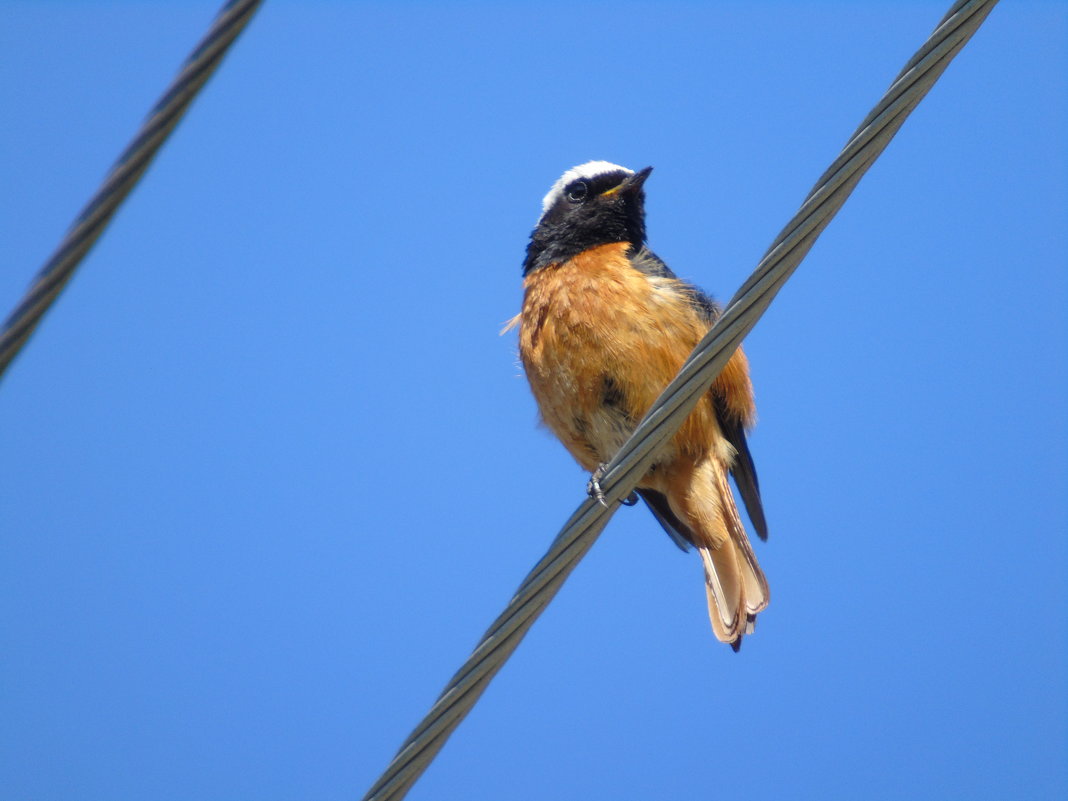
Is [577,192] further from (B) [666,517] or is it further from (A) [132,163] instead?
(A) [132,163]

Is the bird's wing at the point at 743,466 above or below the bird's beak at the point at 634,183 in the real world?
below

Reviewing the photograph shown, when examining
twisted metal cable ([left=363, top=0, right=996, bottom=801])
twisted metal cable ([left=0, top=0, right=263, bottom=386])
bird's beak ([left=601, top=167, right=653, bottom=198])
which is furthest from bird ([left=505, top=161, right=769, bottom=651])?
twisted metal cable ([left=0, top=0, right=263, bottom=386])

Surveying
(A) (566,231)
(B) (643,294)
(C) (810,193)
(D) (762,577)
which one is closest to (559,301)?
(B) (643,294)

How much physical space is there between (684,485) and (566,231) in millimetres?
1644

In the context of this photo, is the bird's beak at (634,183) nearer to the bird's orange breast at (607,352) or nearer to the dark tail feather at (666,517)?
the bird's orange breast at (607,352)

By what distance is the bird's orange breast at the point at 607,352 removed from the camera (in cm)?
495

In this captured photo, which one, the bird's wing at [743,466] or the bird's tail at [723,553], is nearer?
the bird's tail at [723,553]

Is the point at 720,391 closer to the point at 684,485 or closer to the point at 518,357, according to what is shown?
the point at 684,485

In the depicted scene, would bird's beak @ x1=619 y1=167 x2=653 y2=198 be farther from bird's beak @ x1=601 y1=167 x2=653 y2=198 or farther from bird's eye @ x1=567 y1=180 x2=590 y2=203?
bird's eye @ x1=567 y1=180 x2=590 y2=203

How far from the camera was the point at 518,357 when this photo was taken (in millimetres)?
5641

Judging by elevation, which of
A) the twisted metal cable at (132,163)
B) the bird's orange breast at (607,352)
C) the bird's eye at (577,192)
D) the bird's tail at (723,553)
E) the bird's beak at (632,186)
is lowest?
the twisted metal cable at (132,163)

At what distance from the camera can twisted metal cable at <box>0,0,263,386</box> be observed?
194 cm

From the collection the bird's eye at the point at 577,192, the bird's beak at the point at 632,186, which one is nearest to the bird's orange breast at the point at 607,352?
the bird's beak at the point at 632,186

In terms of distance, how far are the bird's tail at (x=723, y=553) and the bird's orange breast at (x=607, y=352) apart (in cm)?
20
